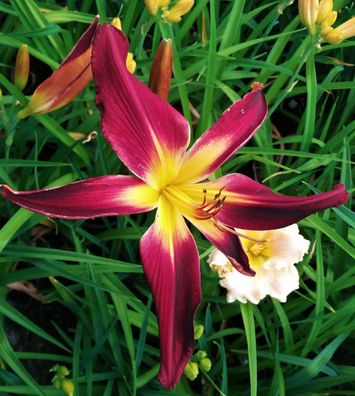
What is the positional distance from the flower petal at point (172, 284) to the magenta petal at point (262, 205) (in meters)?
0.08

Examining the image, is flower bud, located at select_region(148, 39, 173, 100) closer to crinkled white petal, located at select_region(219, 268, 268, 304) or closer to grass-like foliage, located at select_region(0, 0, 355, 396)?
grass-like foliage, located at select_region(0, 0, 355, 396)

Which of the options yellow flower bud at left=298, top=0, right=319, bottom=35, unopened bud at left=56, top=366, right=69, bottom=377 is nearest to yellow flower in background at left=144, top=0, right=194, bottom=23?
yellow flower bud at left=298, top=0, right=319, bottom=35

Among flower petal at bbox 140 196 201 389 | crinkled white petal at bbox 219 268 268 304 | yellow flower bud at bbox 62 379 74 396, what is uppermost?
flower petal at bbox 140 196 201 389

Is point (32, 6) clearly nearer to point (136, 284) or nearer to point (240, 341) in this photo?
point (136, 284)

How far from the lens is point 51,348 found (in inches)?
57.7

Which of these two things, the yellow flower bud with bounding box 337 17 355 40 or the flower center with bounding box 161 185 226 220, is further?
the yellow flower bud with bounding box 337 17 355 40

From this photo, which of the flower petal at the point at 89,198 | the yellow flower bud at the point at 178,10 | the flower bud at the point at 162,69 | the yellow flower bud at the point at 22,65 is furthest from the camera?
the yellow flower bud at the point at 178,10

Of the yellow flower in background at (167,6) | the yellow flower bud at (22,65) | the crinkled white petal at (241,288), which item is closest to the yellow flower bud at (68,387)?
the crinkled white petal at (241,288)

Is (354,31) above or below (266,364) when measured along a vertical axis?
above

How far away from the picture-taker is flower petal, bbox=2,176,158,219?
0.77 meters

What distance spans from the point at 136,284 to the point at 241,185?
1.71 feet

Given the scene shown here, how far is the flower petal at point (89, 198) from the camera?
770 millimetres

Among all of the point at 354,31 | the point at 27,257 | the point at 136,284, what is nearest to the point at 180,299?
the point at 27,257

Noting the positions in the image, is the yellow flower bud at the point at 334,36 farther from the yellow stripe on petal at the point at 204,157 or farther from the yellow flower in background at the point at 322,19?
the yellow stripe on petal at the point at 204,157
